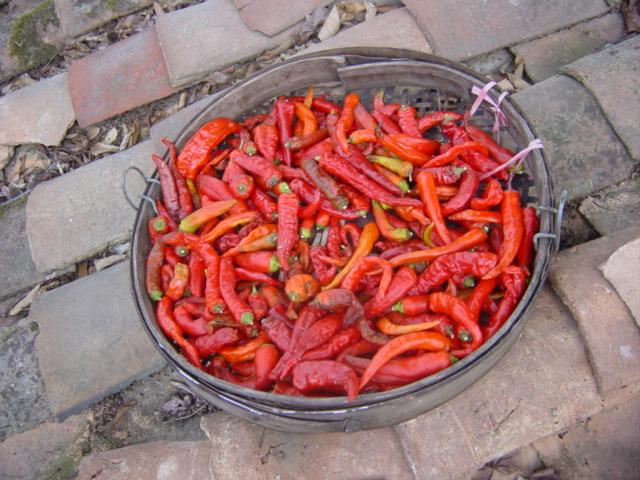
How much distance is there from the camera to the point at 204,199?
3266mm

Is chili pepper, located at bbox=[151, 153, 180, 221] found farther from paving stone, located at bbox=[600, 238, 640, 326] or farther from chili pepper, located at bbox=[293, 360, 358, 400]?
paving stone, located at bbox=[600, 238, 640, 326]

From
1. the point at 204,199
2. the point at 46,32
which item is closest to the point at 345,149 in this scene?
the point at 204,199

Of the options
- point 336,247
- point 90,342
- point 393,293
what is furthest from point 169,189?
point 393,293

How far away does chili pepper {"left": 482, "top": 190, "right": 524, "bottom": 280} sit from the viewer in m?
2.60

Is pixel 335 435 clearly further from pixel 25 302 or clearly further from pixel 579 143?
pixel 25 302

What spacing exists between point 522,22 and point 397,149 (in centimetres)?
145

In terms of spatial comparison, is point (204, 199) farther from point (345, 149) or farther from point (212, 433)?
point (212, 433)

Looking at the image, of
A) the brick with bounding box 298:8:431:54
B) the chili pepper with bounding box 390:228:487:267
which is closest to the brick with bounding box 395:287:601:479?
the chili pepper with bounding box 390:228:487:267

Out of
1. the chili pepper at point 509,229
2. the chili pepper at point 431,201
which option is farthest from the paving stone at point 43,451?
the chili pepper at point 509,229

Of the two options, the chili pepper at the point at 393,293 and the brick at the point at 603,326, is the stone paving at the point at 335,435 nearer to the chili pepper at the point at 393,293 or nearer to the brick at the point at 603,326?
the brick at the point at 603,326

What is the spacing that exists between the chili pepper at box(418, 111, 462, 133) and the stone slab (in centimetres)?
208

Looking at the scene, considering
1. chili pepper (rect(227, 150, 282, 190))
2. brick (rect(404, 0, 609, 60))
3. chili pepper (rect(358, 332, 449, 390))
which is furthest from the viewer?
brick (rect(404, 0, 609, 60))

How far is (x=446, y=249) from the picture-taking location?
106 inches

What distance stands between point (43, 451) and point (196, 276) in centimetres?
154
